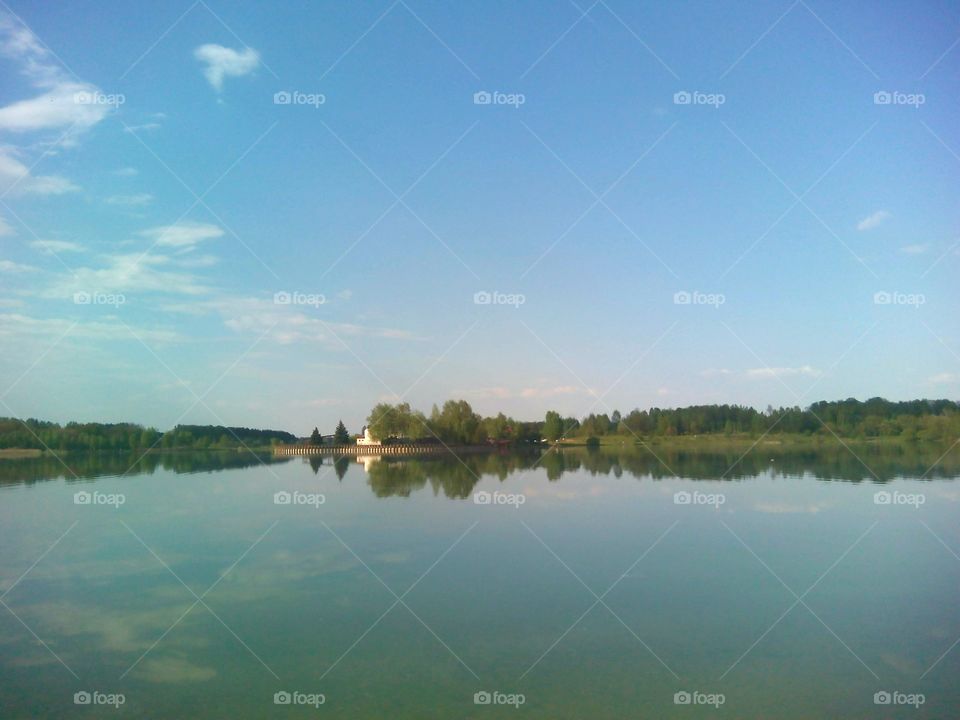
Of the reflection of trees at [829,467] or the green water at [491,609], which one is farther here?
the reflection of trees at [829,467]

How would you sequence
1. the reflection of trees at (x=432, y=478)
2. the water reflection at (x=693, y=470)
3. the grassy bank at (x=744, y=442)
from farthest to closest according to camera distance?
the grassy bank at (x=744, y=442)
the water reflection at (x=693, y=470)
the reflection of trees at (x=432, y=478)

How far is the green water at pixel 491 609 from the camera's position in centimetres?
921

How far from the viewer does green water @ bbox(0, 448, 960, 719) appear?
30.2 ft

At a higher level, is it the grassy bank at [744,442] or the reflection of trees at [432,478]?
the grassy bank at [744,442]

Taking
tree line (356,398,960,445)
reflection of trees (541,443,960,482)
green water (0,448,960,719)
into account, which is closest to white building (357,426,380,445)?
tree line (356,398,960,445)

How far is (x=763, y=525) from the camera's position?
19.9 metres

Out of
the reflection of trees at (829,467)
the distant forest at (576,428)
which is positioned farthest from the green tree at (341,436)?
the reflection of trees at (829,467)

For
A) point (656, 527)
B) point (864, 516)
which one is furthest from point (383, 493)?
point (864, 516)

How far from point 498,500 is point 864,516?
39.7 feet

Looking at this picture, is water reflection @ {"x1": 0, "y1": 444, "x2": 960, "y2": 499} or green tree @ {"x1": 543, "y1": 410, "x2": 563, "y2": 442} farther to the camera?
green tree @ {"x1": 543, "y1": 410, "x2": 563, "y2": 442}

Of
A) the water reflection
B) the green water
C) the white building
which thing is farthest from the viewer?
the white building

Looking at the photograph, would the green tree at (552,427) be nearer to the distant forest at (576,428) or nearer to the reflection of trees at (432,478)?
the distant forest at (576,428)

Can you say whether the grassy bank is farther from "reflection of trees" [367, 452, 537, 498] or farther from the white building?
"reflection of trees" [367, 452, 537, 498]

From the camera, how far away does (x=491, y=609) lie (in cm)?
1227
